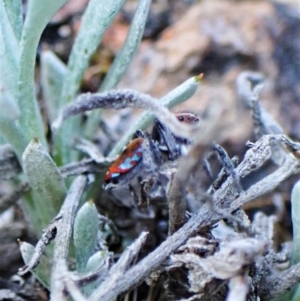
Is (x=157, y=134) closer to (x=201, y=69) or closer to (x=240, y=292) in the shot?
(x=240, y=292)

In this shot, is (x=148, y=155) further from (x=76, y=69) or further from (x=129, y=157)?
(x=76, y=69)

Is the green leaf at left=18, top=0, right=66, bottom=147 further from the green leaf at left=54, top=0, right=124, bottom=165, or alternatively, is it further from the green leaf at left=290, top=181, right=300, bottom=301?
the green leaf at left=290, top=181, right=300, bottom=301

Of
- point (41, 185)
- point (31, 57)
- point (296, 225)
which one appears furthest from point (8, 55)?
point (296, 225)

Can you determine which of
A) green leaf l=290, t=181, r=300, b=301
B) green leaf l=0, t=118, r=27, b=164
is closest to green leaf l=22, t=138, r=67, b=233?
green leaf l=0, t=118, r=27, b=164

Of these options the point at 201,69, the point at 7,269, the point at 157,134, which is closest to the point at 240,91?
the point at 201,69

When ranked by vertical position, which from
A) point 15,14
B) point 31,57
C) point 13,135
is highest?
point 15,14
